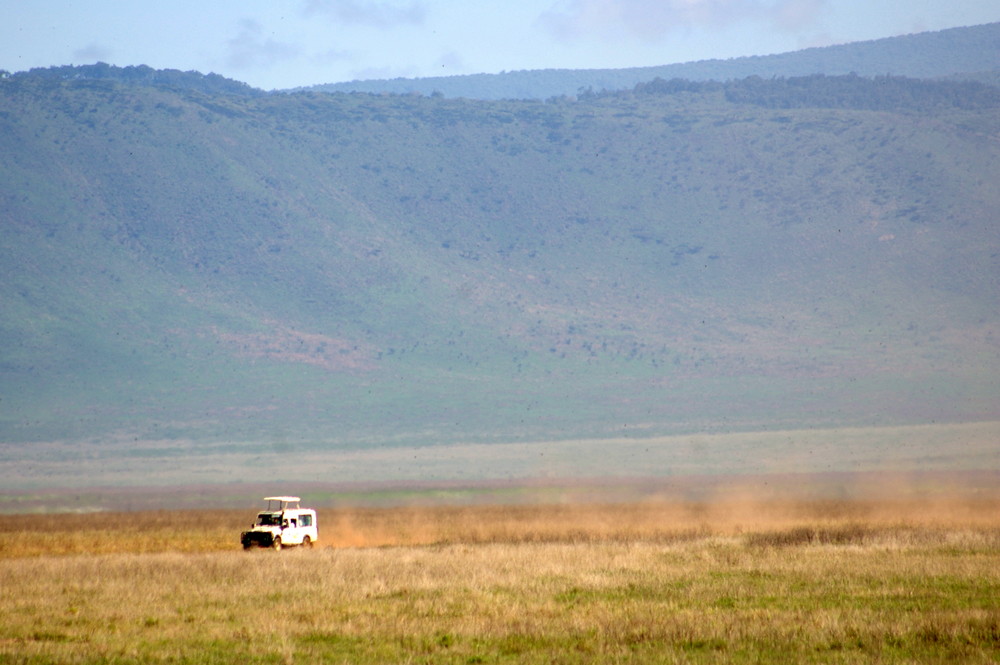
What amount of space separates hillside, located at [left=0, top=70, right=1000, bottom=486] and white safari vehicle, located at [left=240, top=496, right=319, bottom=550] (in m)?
80.5

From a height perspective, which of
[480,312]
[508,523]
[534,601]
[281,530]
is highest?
[480,312]

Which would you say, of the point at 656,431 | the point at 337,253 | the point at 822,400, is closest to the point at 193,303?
the point at 337,253

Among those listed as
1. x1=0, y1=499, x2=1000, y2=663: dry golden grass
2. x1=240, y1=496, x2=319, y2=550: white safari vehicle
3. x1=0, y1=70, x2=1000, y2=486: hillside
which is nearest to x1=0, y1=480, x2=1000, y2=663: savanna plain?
x1=0, y1=499, x2=1000, y2=663: dry golden grass

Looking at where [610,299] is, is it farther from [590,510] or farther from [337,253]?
[590,510]

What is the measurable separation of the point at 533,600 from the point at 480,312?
139 m

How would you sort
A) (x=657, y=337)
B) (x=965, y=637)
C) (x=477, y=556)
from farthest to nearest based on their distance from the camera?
(x=657, y=337) → (x=477, y=556) → (x=965, y=637)

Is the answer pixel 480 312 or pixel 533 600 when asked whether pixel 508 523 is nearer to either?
pixel 533 600

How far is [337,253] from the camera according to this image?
18488 cm

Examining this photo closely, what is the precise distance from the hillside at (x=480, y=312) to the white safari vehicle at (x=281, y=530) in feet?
264

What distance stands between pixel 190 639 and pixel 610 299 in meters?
146

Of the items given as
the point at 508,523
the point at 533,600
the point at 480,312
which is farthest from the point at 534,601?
the point at 480,312

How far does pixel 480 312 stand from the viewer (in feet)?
559

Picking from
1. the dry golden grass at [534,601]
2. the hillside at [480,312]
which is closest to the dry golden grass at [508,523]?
the dry golden grass at [534,601]

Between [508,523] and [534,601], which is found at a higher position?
[508,523]
